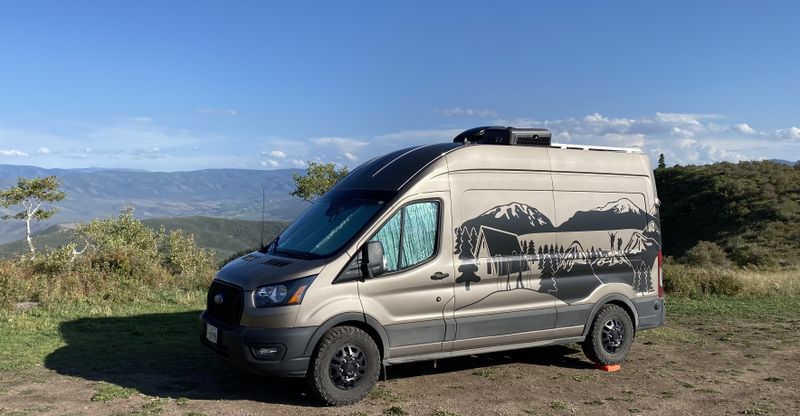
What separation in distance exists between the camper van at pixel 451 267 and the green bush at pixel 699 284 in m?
7.09

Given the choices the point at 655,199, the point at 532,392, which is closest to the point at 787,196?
the point at 655,199

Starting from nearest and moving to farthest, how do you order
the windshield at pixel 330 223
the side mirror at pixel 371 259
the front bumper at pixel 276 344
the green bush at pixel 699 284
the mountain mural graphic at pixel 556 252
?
1. the front bumper at pixel 276 344
2. the side mirror at pixel 371 259
3. the windshield at pixel 330 223
4. the mountain mural graphic at pixel 556 252
5. the green bush at pixel 699 284

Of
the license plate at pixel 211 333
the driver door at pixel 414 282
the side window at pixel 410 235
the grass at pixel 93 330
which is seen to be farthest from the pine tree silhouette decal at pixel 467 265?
the grass at pixel 93 330

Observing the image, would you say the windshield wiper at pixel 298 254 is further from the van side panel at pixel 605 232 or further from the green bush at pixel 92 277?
the green bush at pixel 92 277

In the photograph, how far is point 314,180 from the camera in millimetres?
49250

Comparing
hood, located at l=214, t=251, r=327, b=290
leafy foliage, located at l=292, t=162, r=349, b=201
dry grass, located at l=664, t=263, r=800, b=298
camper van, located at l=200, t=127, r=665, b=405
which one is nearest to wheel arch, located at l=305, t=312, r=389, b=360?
camper van, located at l=200, t=127, r=665, b=405

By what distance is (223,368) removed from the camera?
7184 millimetres

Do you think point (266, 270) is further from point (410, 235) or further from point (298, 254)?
point (410, 235)

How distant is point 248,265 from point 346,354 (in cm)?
142

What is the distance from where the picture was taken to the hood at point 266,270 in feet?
18.9

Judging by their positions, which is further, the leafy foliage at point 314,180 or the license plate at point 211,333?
the leafy foliage at point 314,180

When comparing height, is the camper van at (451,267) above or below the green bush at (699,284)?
above

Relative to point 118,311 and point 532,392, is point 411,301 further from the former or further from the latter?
point 118,311

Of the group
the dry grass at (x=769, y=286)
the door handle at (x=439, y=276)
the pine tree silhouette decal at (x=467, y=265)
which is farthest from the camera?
the dry grass at (x=769, y=286)
